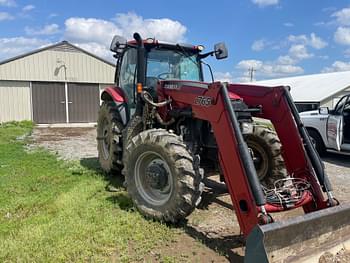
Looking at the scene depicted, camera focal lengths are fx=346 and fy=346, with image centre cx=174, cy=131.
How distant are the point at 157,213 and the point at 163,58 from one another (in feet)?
8.79

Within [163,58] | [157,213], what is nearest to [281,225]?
[157,213]

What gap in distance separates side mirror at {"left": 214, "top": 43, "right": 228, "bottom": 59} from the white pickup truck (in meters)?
4.21

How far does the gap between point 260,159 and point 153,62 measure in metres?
2.28

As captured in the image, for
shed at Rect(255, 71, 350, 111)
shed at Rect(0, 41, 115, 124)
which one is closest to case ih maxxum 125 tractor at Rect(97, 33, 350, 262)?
shed at Rect(0, 41, 115, 124)

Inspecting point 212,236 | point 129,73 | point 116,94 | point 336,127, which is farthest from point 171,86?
point 336,127

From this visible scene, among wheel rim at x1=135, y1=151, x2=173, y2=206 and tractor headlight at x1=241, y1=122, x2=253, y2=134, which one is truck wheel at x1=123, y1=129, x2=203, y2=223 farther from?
tractor headlight at x1=241, y1=122, x2=253, y2=134

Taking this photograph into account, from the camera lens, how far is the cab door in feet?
28.0

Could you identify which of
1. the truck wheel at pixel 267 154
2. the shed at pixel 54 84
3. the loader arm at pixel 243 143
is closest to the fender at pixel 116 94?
the loader arm at pixel 243 143

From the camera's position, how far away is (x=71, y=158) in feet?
29.0

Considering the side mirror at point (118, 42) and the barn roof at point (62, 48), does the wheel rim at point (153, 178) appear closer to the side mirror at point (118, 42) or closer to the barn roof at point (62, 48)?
the side mirror at point (118, 42)

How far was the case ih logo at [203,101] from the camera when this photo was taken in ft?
13.0

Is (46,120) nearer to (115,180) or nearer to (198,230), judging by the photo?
(115,180)

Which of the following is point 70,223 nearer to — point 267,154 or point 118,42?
point 267,154

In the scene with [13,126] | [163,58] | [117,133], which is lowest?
[13,126]
